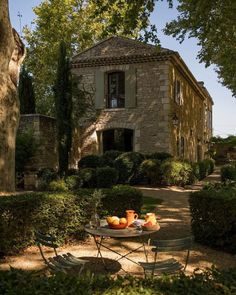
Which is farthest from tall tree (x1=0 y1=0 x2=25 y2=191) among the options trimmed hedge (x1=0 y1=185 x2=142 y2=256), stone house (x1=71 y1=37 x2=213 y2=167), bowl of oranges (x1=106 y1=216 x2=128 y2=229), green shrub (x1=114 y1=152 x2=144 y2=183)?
stone house (x1=71 y1=37 x2=213 y2=167)

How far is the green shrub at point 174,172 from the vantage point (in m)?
15.3

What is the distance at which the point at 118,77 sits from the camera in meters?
19.5

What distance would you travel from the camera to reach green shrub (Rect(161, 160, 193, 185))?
50.2ft

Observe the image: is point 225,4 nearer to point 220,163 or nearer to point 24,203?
point 24,203

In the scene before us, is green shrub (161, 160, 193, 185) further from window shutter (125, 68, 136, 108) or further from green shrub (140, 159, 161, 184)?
window shutter (125, 68, 136, 108)

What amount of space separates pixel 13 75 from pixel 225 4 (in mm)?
8588

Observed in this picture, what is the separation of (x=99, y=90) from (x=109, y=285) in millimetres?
16882

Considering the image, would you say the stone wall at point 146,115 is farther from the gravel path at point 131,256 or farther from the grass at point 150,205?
the gravel path at point 131,256

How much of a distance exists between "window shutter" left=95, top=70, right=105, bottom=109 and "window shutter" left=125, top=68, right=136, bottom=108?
1324mm

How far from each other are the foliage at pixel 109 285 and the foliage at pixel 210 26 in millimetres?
11402

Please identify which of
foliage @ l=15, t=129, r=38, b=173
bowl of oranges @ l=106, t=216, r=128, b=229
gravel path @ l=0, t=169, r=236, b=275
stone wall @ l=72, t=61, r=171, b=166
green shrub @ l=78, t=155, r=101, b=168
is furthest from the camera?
stone wall @ l=72, t=61, r=171, b=166

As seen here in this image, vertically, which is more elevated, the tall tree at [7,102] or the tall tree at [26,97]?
the tall tree at [26,97]

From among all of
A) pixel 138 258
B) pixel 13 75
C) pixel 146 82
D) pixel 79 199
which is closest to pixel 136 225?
pixel 138 258

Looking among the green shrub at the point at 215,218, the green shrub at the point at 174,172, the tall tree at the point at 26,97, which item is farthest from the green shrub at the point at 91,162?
the green shrub at the point at 215,218
